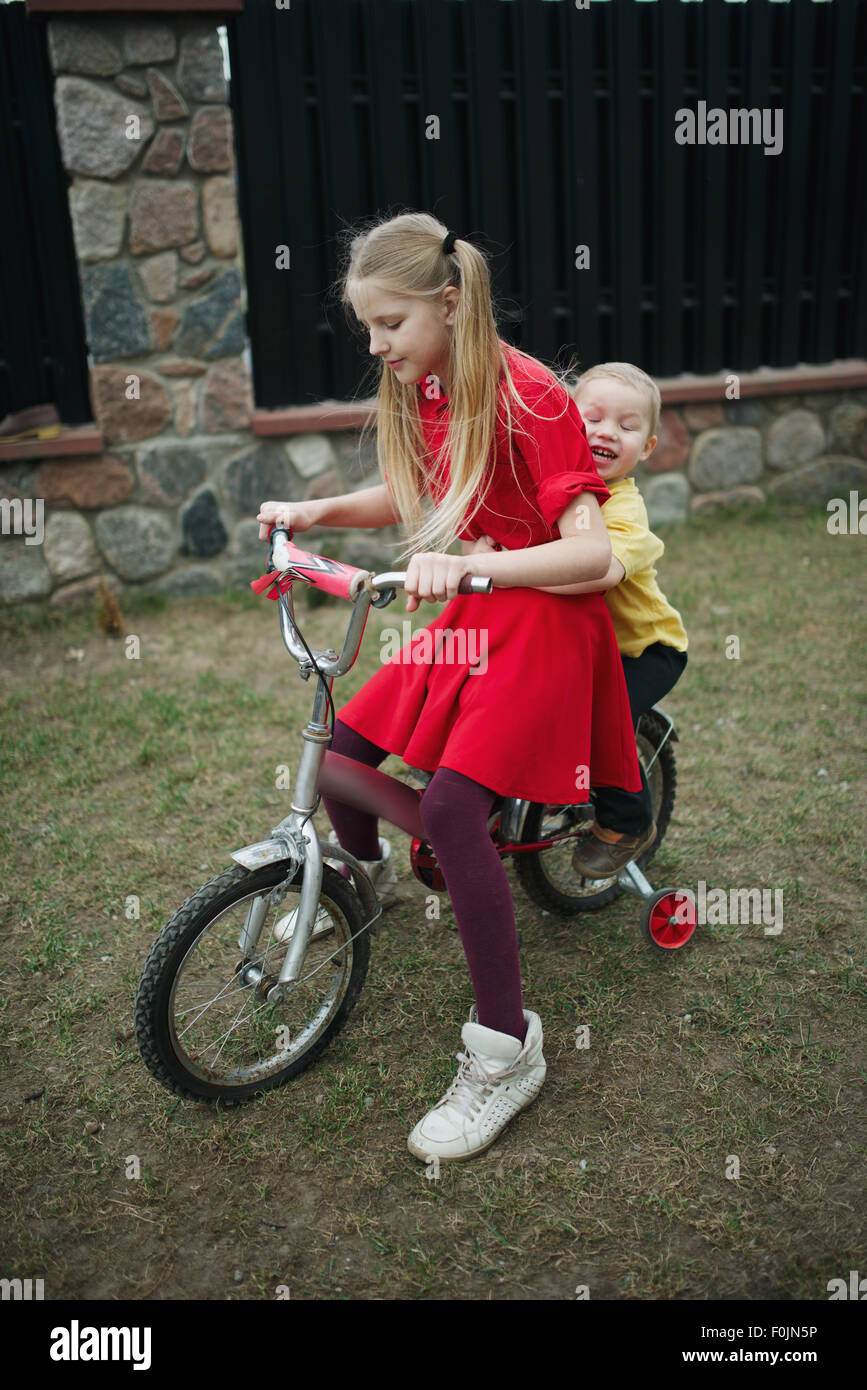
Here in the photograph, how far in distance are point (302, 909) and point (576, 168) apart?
4597 mm

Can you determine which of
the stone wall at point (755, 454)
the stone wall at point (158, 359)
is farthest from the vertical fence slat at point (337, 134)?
the stone wall at point (755, 454)

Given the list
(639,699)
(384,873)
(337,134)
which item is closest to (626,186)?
(337,134)

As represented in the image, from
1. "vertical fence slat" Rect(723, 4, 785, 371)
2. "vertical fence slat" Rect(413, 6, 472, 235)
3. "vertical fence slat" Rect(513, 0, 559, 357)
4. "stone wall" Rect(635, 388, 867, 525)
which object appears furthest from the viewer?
"stone wall" Rect(635, 388, 867, 525)

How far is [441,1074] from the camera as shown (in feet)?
7.29

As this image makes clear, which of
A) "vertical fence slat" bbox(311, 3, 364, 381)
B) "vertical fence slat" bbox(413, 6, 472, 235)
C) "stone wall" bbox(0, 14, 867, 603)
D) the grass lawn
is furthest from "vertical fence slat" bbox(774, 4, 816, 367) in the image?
the grass lawn

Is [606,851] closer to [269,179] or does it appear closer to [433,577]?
[433,577]

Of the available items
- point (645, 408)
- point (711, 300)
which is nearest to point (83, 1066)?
point (645, 408)

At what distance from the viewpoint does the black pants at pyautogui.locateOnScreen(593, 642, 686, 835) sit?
2.38 m

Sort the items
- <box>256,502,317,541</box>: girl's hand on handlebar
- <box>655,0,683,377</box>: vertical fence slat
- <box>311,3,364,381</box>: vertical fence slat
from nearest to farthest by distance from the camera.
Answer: <box>256,502,317,541</box>: girl's hand on handlebar < <box>311,3,364,381</box>: vertical fence slat < <box>655,0,683,377</box>: vertical fence slat

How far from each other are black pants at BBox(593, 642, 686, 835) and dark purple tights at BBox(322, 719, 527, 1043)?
1.66 feet

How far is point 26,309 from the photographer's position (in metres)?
4.60

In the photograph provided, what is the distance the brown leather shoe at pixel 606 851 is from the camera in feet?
8.16

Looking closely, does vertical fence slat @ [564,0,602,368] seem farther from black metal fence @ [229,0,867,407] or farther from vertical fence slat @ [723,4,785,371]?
vertical fence slat @ [723,4,785,371]
